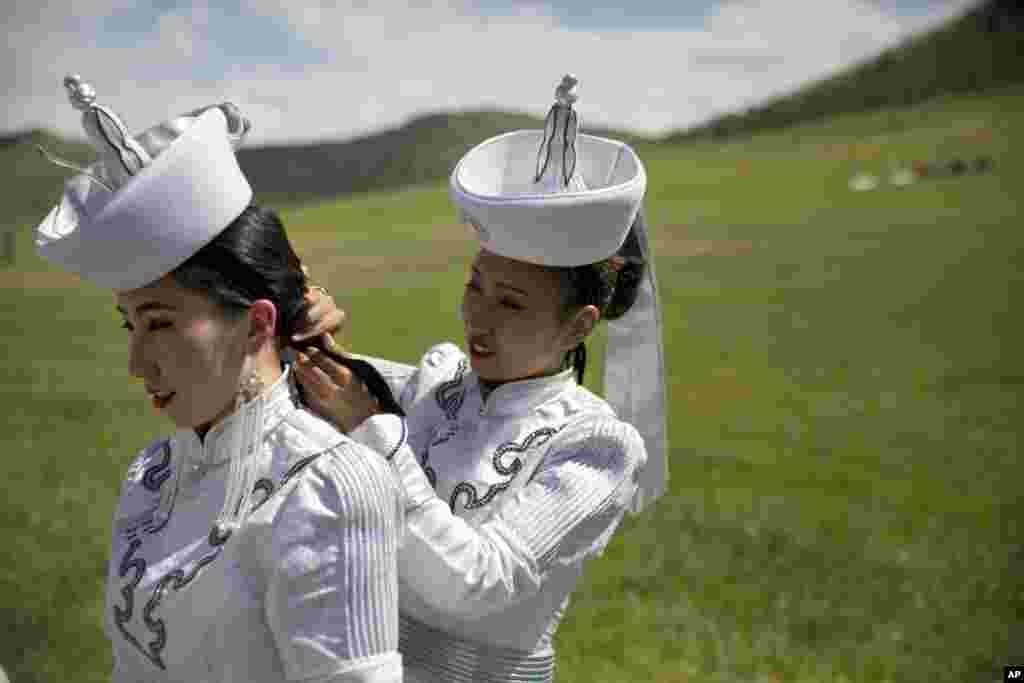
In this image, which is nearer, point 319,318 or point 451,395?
point 319,318

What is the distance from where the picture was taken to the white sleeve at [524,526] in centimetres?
146

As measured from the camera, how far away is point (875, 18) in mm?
10773

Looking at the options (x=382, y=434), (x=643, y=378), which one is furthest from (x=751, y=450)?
(x=382, y=434)

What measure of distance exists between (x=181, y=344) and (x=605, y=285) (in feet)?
2.48

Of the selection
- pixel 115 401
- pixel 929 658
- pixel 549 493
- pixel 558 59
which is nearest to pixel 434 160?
pixel 558 59

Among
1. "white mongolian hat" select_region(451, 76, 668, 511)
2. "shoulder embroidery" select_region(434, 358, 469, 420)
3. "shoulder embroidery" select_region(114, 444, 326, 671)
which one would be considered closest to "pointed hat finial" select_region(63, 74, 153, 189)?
"shoulder embroidery" select_region(114, 444, 326, 671)

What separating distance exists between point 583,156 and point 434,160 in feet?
15.8

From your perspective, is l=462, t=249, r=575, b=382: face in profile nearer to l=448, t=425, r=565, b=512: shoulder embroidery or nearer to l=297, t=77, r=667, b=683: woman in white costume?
l=297, t=77, r=667, b=683: woman in white costume

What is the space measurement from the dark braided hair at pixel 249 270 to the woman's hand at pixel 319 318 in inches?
2.2

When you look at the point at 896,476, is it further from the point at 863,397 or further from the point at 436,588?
the point at 436,588

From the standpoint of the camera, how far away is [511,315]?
179 centimetres

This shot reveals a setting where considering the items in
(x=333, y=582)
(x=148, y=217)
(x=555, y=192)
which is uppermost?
(x=148, y=217)

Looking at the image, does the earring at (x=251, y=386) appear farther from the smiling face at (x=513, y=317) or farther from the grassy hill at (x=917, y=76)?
the grassy hill at (x=917, y=76)

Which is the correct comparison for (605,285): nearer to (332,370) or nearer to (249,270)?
(332,370)
